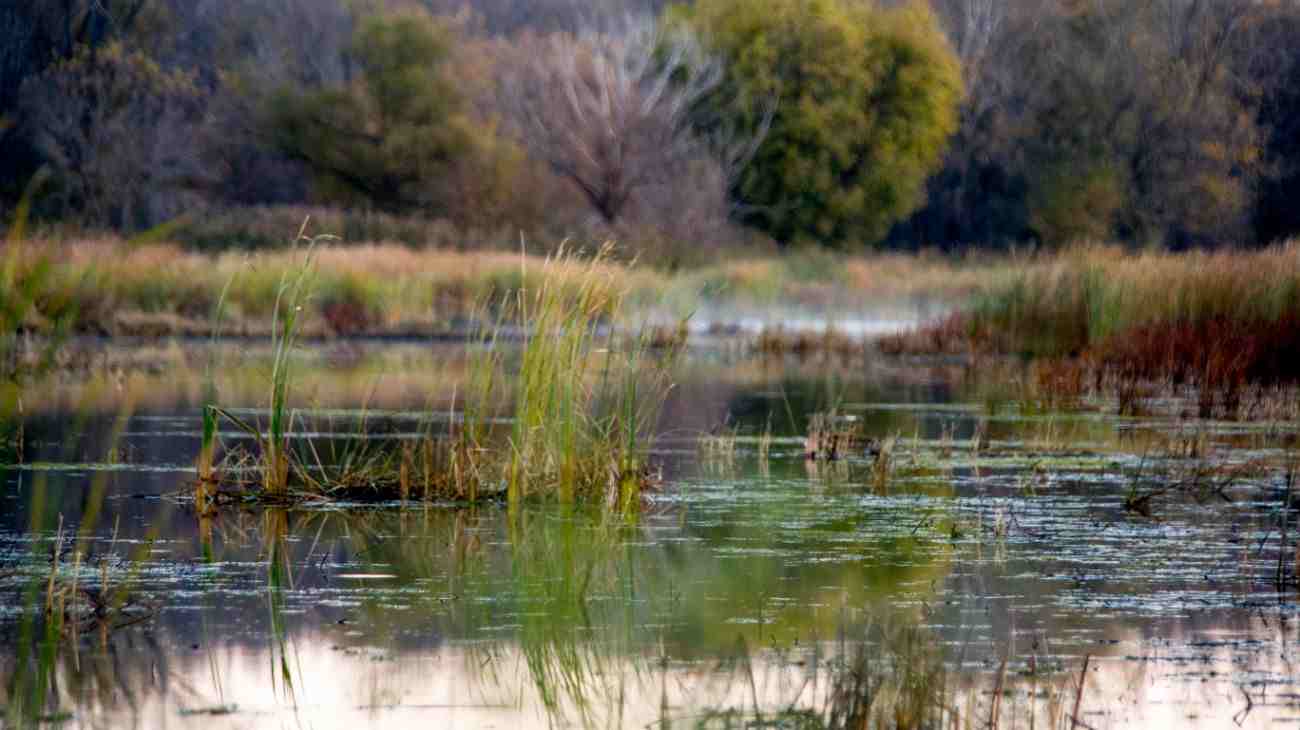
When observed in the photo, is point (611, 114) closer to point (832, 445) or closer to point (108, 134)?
point (108, 134)

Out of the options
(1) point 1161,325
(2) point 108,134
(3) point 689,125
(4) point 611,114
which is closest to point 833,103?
(3) point 689,125

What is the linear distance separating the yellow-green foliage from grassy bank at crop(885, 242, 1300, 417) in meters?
25.0

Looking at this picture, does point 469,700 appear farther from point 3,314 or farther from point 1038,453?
point 1038,453

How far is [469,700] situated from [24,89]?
4175 centimetres

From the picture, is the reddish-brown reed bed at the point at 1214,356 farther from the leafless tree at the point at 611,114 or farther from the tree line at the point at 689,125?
the leafless tree at the point at 611,114

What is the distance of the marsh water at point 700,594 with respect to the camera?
6086 millimetres

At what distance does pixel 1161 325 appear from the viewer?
60.5 feet

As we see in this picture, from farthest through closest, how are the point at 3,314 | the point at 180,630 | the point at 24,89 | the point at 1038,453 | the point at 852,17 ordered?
the point at 852,17 < the point at 24,89 < the point at 1038,453 < the point at 180,630 < the point at 3,314

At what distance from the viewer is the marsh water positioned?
6086 millimetres

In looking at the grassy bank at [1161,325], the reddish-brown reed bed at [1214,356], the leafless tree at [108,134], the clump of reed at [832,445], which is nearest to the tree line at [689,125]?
the leafless tree at [108,134]

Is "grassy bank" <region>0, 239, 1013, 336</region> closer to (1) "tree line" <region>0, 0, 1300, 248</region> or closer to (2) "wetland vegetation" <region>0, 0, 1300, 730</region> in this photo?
(2) "wetland vegetation" <region>0, 0, 1300, 730</region>

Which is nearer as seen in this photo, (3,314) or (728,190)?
(3,314)

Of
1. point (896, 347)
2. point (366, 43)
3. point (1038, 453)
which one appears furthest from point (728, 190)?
point (1038, 453)

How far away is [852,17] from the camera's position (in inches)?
1916
